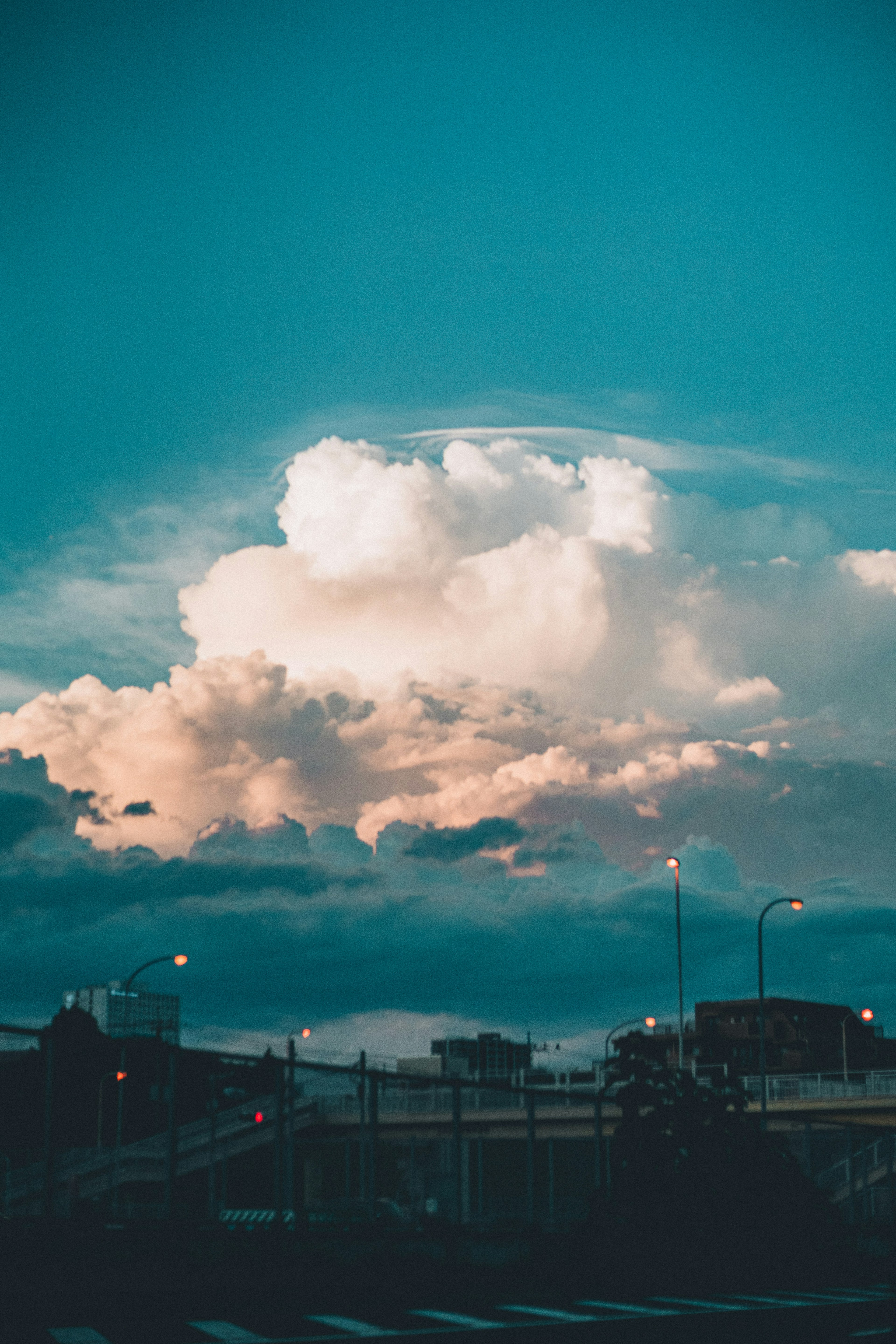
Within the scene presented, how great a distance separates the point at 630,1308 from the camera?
1631cm

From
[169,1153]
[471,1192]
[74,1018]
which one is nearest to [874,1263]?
[169,1153]

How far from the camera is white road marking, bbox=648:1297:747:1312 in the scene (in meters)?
15.7

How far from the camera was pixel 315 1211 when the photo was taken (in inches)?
1176

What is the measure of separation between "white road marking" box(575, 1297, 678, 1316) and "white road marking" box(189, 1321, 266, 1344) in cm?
466

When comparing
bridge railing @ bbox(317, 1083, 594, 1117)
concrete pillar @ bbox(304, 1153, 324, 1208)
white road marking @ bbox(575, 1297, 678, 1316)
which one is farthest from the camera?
concrete pillar @ bbox(304, 1153, 324, 1208)

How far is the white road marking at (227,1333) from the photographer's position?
1215 cm

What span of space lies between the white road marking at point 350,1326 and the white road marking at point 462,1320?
0.83 metres

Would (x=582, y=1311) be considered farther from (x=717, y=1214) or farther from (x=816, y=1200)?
(x=816, y=1200)

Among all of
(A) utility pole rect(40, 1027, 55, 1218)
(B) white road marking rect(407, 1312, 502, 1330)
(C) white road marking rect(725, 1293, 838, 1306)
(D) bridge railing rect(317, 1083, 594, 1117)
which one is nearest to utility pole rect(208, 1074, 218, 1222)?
(D) bridge railing rect(317, 1083, 594, 1117)

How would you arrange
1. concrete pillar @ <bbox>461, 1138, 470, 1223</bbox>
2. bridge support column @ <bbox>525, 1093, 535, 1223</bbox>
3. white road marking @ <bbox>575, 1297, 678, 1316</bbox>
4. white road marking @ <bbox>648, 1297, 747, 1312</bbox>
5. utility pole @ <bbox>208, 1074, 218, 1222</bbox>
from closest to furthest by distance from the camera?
white road marking @ <bbox>575, 1297, 678, 1316</bbox>, white road marking @ <bbox>648, 1297, 747, 1312</bbox>, bridge support column @ <bbox>525, 1093, 535, 1223</bbox>, utility pole @ <bbox>208, 1074, 218, 1222</bbox>, concrete pillar @ <bbox>461, 1138, 470, 1223</bbox>

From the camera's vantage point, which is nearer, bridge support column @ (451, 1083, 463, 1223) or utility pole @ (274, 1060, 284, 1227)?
utility pole @ (274, 1060, 284, 1227)

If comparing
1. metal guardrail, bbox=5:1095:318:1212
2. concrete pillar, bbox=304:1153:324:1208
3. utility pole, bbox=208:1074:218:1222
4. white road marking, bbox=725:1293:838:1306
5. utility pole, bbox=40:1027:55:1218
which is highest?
utility pole, bbox=40:1027:55:1218

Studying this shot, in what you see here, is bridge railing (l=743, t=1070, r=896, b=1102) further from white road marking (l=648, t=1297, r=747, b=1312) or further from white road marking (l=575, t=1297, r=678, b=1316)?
white road marking (l=575, t=1297, r=678, b=1316)

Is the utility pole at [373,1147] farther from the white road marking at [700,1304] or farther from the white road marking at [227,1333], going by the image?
the white road marking at [227,1333]
